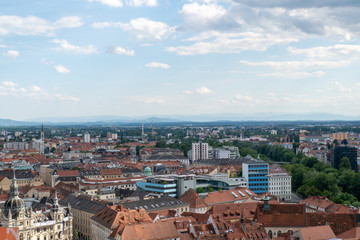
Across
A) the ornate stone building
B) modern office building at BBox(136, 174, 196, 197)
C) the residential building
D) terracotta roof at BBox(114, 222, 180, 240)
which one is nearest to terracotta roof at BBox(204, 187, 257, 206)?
modern office building at BBox(136, 174, 196, 197)

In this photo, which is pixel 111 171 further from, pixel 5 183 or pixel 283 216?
pixel 283 216

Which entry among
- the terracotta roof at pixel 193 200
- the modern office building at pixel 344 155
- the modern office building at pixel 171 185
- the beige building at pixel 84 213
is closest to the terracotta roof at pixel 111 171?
the modern office building at pixel 171 185

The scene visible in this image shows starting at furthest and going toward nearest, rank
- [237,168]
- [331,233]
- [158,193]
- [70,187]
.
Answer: [237,168]
[70,187]
[158,193]
[331,233]

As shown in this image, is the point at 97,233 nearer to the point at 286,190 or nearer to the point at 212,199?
the point at 212,199

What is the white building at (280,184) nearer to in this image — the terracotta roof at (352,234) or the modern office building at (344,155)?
the modern office building at (344,155)

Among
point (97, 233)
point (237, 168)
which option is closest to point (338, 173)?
point (237, 168)

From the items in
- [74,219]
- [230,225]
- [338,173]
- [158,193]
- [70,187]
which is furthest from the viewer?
[338,173]
